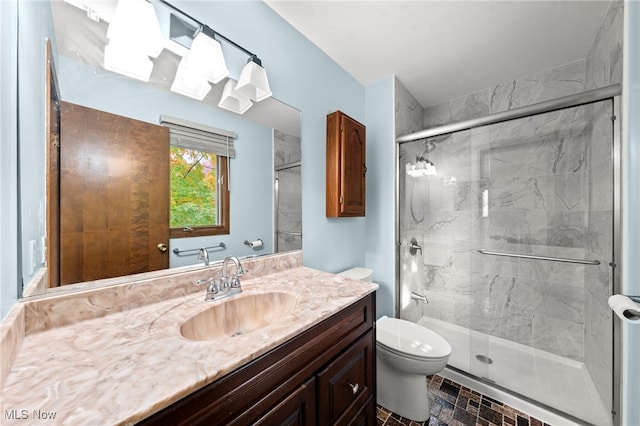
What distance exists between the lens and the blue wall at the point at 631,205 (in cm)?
103

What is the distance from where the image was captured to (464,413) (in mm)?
1447

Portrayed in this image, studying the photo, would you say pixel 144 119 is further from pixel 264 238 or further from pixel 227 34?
pixel 264 238

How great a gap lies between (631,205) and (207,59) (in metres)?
2.10

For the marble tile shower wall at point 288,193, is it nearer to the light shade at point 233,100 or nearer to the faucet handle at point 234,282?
the light shade at point 233,100

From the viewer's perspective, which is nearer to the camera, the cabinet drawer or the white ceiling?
the cabinet drawer

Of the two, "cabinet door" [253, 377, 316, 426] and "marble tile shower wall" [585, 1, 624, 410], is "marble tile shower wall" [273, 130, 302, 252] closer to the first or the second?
"cabinet door" [253, 377, 316, 426]

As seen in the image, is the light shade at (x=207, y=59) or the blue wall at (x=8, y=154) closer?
the blue wall at (x=8, y=154)

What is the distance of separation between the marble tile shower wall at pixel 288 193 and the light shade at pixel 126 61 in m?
0.64

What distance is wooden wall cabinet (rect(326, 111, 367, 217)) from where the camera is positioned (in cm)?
166

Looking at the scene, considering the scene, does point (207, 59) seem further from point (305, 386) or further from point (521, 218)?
point (521, 218)

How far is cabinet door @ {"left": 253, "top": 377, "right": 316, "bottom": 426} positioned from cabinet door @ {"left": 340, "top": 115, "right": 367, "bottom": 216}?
110 centimetres

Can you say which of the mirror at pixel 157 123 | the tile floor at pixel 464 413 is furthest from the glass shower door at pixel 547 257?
the mirror at pixel 157 123

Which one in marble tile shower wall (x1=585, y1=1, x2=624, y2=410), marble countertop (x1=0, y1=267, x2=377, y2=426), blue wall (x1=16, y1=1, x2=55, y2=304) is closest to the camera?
marble countertop (x1=0, y1=267, x2=377, y2=426)

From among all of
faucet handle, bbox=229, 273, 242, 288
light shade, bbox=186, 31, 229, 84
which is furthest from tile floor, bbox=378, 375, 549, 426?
light shade, bbox=186, 31, 229, 84
